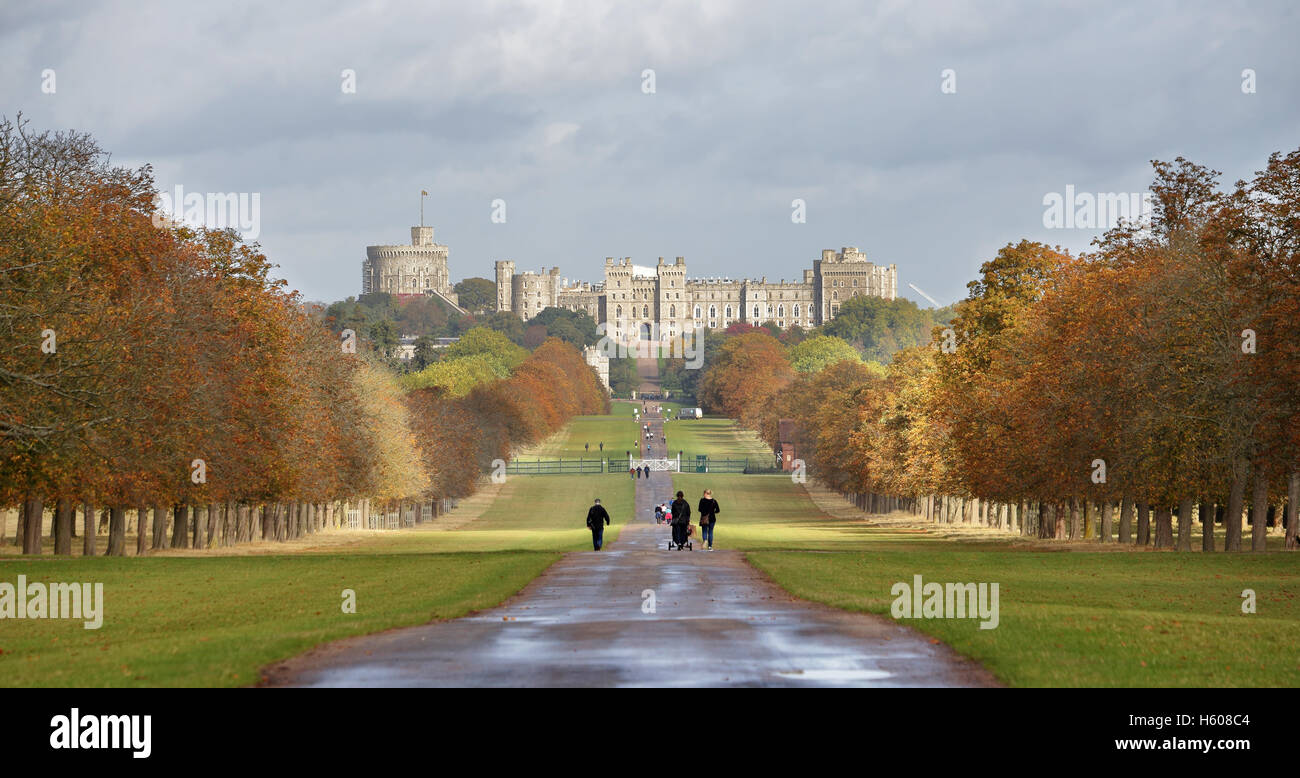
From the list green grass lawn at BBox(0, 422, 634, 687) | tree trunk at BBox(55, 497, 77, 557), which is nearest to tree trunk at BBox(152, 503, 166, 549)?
tree trunk at BBox(55, 497, 77, 557)

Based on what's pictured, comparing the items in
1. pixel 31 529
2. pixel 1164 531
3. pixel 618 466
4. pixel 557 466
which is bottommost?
pixel 1164 531

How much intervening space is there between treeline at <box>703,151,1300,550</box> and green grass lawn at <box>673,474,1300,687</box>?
13.6 feet

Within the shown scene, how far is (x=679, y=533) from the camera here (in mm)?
50125

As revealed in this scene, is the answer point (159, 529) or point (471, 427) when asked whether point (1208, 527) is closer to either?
point (159, 529)

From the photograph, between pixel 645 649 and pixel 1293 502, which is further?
pixel 1293 502

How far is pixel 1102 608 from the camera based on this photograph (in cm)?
2825

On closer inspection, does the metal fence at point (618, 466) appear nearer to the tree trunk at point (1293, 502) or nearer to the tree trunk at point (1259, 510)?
the tree trunk at point (1259, 510)

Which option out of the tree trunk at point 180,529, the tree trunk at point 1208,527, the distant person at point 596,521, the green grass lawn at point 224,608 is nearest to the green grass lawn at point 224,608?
the green grass lawn at point 224,608

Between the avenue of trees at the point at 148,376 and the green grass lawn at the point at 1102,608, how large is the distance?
18648 mm

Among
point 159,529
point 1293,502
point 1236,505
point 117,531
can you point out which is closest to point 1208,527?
point 1293,502

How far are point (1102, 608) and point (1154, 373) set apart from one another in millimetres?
26466

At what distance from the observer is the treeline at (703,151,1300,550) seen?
49.5 meters

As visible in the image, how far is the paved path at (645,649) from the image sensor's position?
17781mm

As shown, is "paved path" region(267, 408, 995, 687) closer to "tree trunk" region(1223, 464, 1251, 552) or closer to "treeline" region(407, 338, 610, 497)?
"tree trunk" region(1223, 464, 1251, 552)
